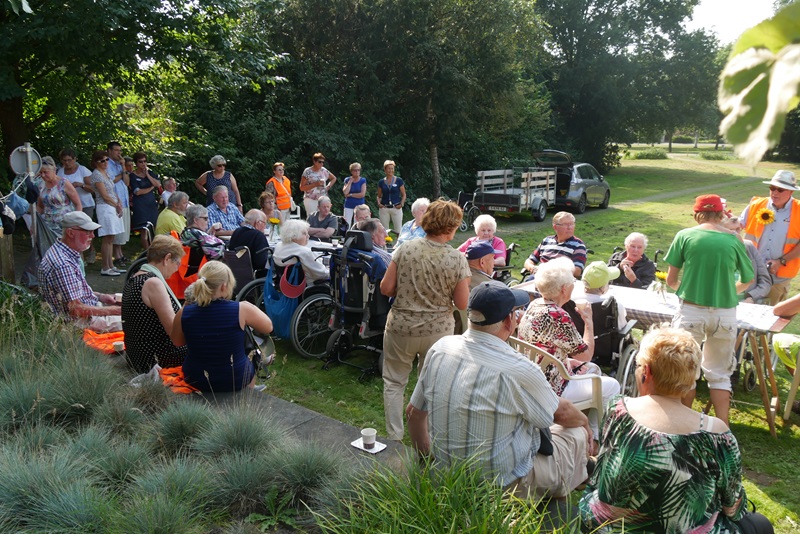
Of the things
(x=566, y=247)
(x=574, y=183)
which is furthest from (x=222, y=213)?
(x=574, y=183)

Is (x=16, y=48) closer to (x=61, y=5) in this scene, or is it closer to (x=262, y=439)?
(x=61, y=5)

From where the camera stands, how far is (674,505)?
2.43 m

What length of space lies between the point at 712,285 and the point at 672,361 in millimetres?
1924

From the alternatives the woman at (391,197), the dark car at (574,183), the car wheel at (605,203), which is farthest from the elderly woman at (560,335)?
the car wheel at (605,203)

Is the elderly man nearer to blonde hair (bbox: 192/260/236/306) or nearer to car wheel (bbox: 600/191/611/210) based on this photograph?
blonde hair (bbox: 192/260/236/306)

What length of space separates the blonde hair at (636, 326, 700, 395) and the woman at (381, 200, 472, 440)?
1.61 meters

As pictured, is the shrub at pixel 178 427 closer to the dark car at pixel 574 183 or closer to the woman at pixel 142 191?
the woman at pixel 142 191

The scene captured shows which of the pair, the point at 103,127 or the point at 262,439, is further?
the point at 103,127

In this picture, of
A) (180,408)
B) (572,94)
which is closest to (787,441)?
(180,408)

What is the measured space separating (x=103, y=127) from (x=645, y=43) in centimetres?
2723


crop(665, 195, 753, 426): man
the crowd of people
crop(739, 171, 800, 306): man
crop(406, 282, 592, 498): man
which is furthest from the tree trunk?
crop(739, 171, 800, 306): man

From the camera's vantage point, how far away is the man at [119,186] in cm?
988

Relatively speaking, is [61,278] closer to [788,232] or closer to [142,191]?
[142,191]

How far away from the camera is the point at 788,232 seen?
591 cm
